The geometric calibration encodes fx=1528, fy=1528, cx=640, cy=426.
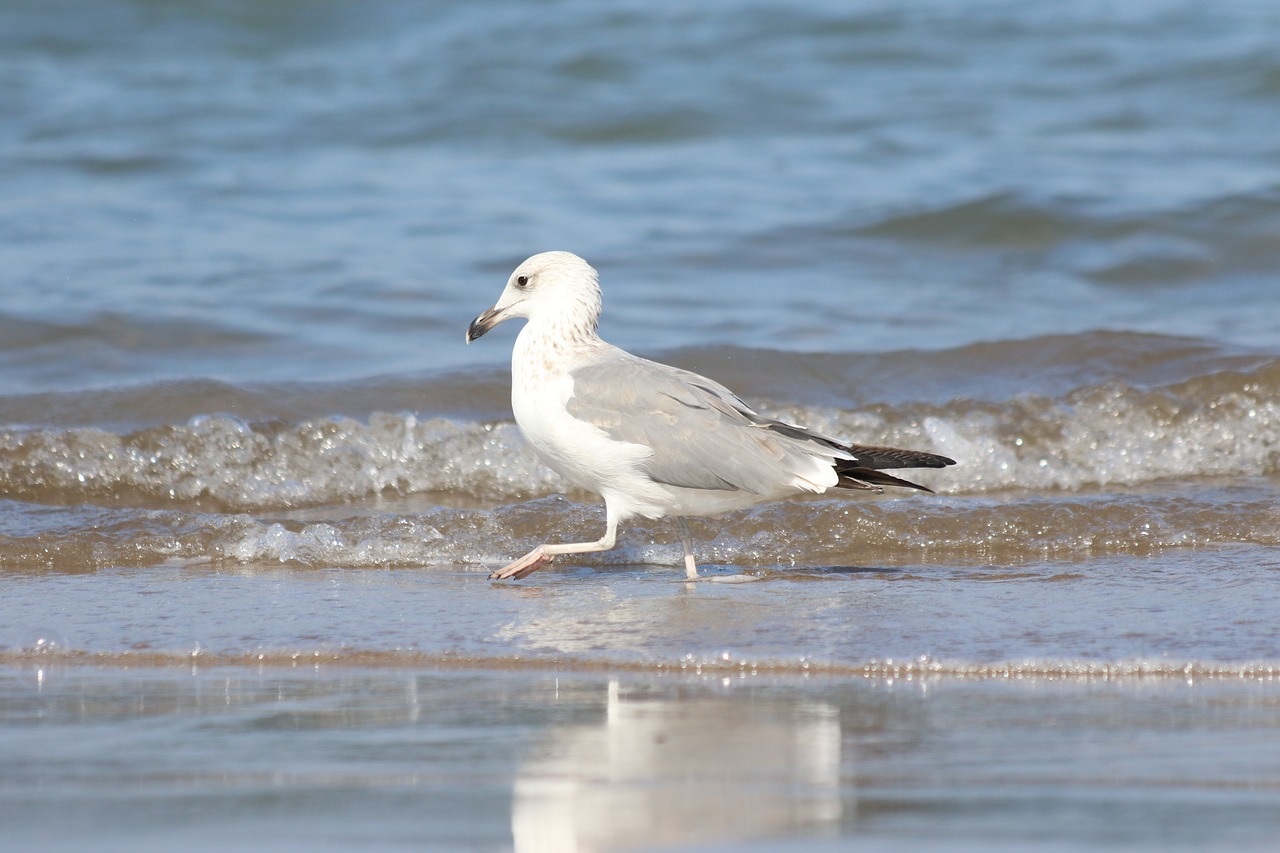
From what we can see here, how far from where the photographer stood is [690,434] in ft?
16.9

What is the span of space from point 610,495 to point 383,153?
837 centimetres

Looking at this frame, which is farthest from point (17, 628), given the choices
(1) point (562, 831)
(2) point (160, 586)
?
(1) point (562, 831)

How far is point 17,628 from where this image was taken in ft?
14.3

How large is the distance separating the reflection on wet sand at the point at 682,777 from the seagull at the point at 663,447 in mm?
1680

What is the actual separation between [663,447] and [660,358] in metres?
3.38

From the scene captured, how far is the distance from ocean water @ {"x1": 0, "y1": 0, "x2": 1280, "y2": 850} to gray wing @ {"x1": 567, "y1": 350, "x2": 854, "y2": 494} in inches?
16.1

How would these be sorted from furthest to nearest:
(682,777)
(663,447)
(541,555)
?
(541,555), (663,447), (682,777)

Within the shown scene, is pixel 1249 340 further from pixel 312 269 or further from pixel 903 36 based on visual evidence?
pixel 903 36

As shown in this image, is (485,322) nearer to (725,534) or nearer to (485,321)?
(485,321)

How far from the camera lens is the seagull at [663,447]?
5.12m

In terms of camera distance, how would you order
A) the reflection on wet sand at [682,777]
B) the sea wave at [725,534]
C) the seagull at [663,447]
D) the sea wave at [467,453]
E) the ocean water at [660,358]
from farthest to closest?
the sea wave at [467,453] → the sea wave at [725,534] → the seagull at [663,447] → the ocean water at [660,358] → the reflection on wet sand at [682,777]

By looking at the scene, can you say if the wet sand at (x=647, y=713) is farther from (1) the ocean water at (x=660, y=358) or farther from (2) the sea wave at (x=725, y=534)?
(2) the sea wave at (x=725, y=534)

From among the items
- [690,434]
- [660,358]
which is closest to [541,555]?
[690,434]

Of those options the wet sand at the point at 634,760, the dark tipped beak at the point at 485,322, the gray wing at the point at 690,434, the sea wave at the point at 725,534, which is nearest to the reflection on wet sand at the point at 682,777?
the wet sand at the point at 634,760
